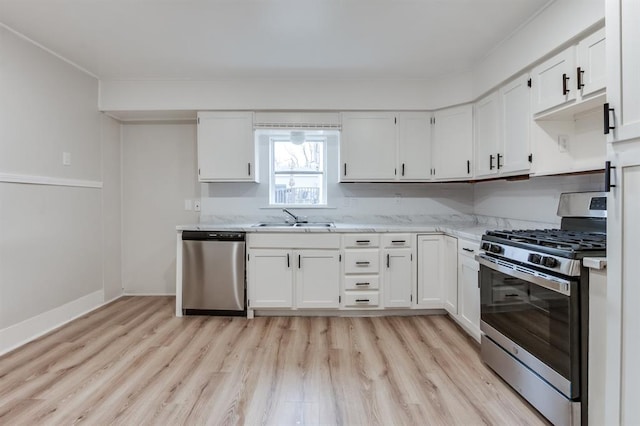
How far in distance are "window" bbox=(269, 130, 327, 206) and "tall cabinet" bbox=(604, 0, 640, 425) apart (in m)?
2.84

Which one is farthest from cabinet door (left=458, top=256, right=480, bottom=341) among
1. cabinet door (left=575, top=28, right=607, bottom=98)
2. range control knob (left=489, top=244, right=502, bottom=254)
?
cabinet door (left=575, top=28, right=607, bottom=98)

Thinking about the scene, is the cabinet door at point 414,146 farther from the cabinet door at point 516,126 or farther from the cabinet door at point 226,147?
the cabinet door at point 226,147

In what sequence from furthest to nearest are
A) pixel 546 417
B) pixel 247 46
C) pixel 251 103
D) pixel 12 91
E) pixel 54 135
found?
pixel 251 103
pixel 54 135
pixel 247 46
pixel 12 91
pixel 546 417

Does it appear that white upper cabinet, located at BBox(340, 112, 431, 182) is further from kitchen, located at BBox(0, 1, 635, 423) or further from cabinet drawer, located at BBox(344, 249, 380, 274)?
cabinet drawer, located at BBox(344, 249, 380, 274)

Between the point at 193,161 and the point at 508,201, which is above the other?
the point at 193,161

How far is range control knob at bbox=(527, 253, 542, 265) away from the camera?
1.69m

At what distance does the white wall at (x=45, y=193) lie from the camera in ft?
8.07

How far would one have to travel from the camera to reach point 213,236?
316cm

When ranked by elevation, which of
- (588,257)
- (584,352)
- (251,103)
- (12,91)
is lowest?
(584,352)

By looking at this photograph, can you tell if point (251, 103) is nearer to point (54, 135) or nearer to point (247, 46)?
point (247, 46)

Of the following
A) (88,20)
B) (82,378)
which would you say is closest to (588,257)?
(82,378)

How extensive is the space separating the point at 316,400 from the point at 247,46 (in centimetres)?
265

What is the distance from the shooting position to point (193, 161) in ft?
12.8

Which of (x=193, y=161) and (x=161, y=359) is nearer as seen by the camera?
(x=161, y=359)
